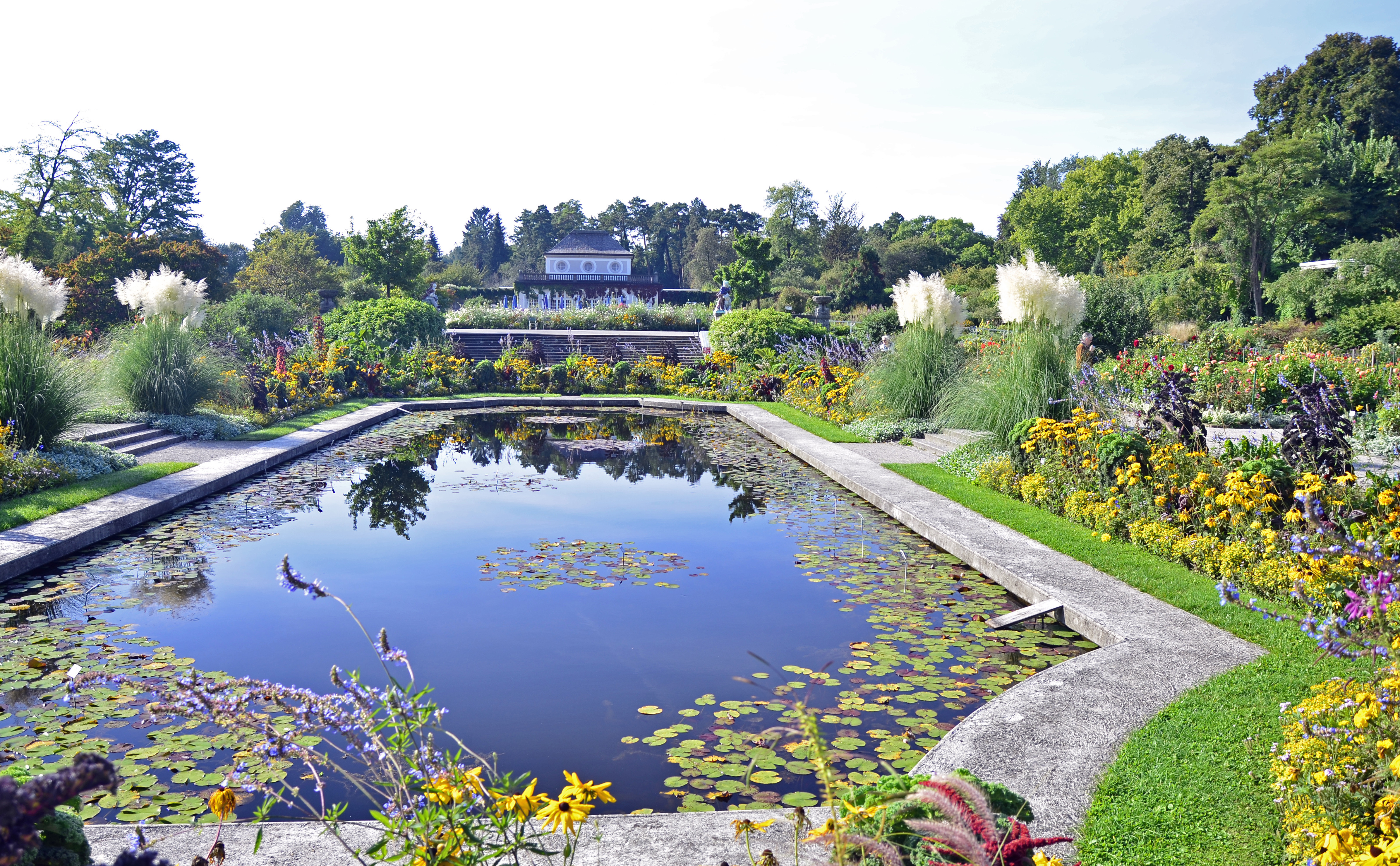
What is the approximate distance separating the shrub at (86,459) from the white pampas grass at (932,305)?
9437 millimetres

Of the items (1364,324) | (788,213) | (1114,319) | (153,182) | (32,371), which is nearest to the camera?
(32,371)

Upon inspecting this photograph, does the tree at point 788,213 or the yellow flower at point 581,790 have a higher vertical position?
the tree at point 788,213

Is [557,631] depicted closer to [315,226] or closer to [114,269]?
[114,269]

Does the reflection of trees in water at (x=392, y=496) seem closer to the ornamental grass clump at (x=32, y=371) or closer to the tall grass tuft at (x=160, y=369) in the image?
the ornamental grass clump at (x=32, y=371)

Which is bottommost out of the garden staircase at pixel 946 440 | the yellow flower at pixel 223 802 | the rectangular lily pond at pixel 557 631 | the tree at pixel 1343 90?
the rectangular lily pond at pixel 557 631

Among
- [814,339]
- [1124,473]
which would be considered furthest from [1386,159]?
[1124,473]

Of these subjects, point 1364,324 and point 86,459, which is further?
point 1364,324

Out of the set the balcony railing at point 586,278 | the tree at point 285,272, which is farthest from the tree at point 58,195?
the balcony railing at point 586,278

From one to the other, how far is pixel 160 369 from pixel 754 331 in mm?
13328

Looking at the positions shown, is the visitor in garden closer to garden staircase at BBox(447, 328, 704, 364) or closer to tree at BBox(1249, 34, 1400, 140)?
garden staircase at BBox(447, 328, 704, 364)

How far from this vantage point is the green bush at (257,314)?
22.6 meters

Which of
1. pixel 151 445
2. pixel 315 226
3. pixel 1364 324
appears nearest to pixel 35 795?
pixel 151 445

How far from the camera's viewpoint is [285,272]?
3894 cm

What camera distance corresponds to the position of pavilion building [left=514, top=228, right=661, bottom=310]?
4219cm
